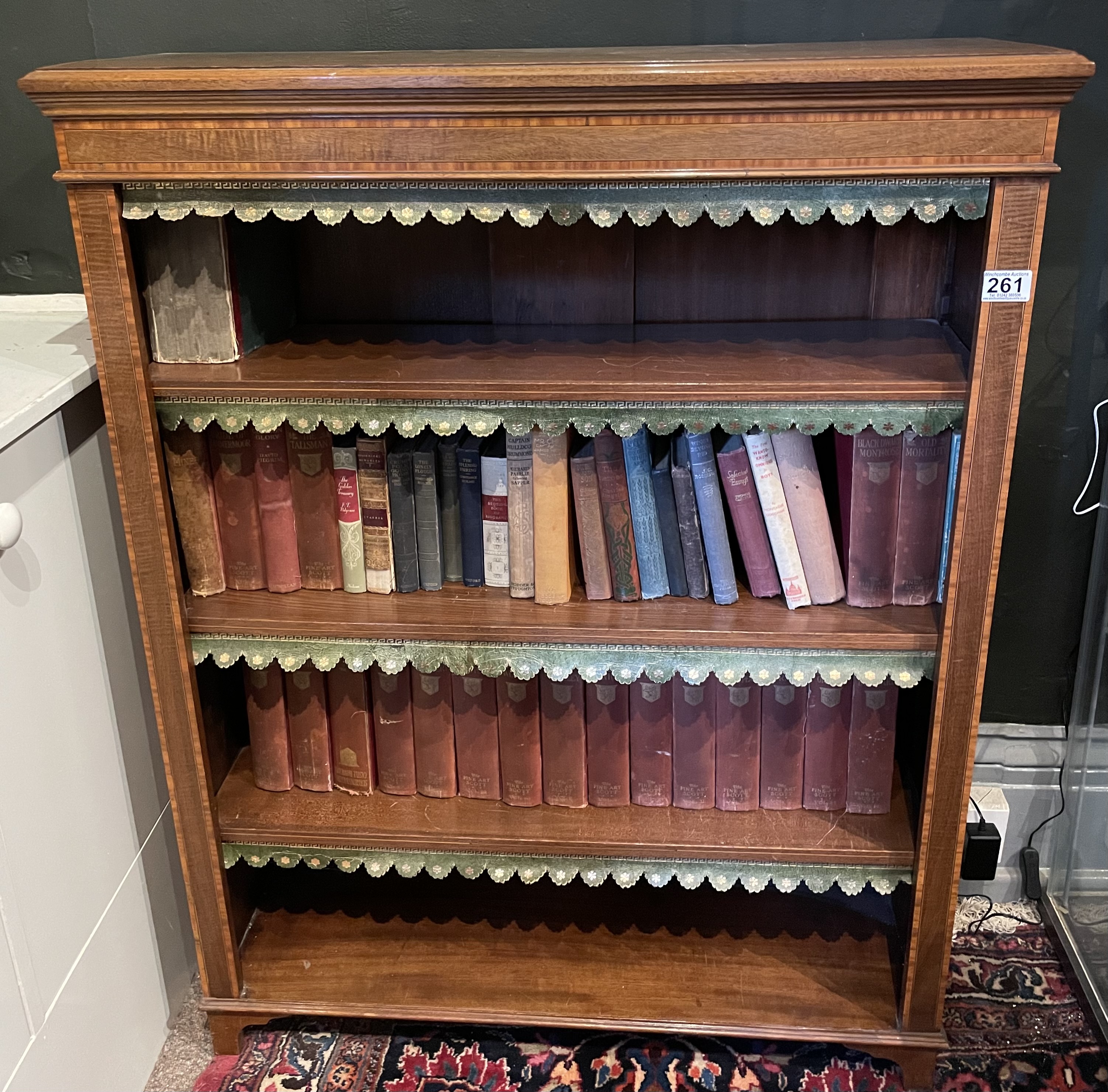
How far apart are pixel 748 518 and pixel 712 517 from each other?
0.15ft

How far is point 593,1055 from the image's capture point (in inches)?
68.9

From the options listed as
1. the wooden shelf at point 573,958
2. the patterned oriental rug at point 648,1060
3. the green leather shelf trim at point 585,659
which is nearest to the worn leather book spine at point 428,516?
the green leather shelf trim at point 585,659

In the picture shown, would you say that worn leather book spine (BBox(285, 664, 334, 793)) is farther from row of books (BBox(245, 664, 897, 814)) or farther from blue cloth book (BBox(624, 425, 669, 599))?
blue cloth book (BBox(624, 425, 669, 599))

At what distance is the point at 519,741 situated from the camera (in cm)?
164

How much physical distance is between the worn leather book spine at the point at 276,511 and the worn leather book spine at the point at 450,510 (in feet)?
0.66

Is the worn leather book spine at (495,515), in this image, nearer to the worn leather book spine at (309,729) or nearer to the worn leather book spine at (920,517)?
the worn leather book spine at (309,729)

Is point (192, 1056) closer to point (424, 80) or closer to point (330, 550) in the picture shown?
point (330, 550)

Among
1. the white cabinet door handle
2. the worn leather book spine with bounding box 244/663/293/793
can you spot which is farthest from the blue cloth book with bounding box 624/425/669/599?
the white cabinet door handle

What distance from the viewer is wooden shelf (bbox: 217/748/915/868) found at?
1.59 m

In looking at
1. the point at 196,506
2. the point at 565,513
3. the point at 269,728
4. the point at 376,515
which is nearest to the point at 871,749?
the point at 565,513

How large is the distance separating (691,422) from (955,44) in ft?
1.83

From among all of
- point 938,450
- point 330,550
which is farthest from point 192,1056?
point 938,450

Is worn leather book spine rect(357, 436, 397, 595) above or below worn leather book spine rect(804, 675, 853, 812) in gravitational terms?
above

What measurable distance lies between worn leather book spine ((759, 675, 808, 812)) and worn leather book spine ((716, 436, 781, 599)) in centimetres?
15
